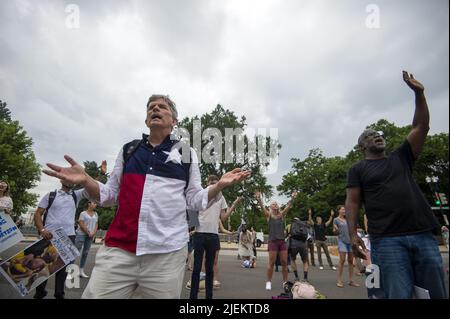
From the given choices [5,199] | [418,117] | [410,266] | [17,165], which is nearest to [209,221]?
[410,266]

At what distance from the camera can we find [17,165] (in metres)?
27.1

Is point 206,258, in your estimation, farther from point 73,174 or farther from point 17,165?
point 17,165

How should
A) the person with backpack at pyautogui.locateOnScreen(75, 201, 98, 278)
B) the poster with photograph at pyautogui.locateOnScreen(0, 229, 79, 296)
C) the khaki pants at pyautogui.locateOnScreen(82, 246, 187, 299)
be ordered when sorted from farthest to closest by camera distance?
the person with backpack at pyautogui.locateOnScreen(75, 201, 98, 278)
the poster with photograph at pyautogui.locateOnScreen(0, 229, 79, 296)
the khaki pants at pyautogui.locateOnScreen(82, 246, 187, 299)

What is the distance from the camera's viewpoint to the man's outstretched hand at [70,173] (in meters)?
1.91

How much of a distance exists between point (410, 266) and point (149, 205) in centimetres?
216

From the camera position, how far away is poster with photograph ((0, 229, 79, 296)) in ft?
11.8

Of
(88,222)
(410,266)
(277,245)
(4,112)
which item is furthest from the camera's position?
(4,112)

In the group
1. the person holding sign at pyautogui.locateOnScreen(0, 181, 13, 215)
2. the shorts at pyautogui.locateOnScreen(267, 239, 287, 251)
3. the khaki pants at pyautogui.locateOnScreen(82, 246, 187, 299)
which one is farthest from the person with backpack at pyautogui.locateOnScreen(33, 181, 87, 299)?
the shorts at pyautogui.locateOnScreen(267, 239, 287, 251)

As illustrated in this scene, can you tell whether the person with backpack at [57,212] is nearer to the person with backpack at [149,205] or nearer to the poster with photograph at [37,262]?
the poster with photograph at [37,262]

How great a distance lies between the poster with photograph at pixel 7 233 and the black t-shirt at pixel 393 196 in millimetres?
4629

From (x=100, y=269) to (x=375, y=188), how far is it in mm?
2420

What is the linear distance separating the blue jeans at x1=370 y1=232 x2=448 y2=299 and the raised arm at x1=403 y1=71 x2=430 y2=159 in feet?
2.75

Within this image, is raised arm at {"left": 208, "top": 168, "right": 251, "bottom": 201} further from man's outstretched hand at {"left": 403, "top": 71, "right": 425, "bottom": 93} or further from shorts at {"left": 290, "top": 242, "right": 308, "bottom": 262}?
shorts at {"left": 290, "top": 242, "right": 308, "bottom": 262}
